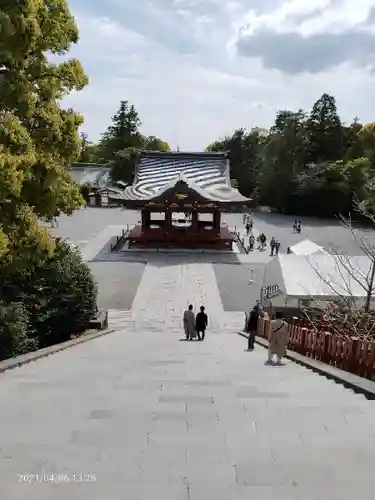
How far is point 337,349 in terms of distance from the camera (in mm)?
10227

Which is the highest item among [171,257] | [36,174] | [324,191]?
[36,174]

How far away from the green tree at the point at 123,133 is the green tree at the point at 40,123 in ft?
223

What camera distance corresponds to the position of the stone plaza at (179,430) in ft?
11.8

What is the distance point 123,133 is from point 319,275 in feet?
217

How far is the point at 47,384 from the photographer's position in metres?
6.97

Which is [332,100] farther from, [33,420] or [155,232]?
[33,420]

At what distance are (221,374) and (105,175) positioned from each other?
62.9m

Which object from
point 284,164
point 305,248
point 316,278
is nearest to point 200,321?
point 316,278

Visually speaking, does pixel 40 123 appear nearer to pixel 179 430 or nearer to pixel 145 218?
pixel 179 430

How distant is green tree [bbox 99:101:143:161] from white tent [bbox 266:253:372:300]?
205 feet

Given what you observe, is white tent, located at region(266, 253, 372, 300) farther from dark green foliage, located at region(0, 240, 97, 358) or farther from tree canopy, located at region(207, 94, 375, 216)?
tree canopy, located at region(207, 94, 375, 216)

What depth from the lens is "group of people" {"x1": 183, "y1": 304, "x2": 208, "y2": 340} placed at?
14720mm

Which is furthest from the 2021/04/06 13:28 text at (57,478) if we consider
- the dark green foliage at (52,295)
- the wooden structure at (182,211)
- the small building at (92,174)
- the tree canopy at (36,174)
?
the small building at (92,174)

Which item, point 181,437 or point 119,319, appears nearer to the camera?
point 181,437
